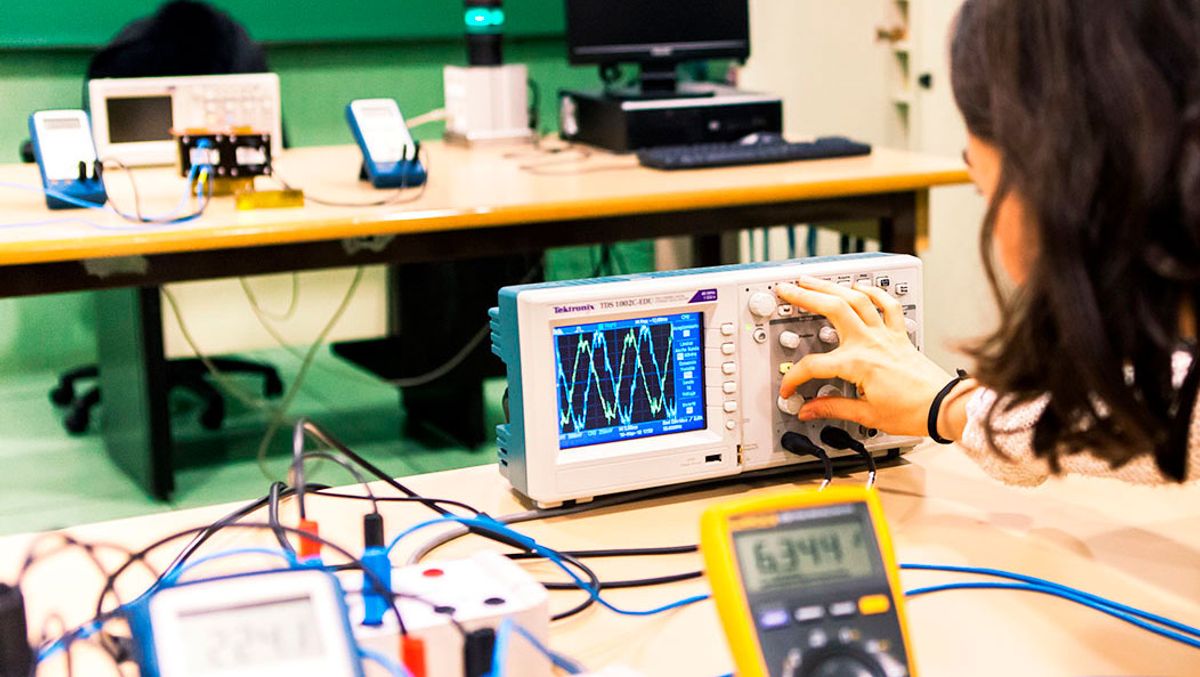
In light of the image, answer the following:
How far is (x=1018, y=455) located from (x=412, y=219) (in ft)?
4.41

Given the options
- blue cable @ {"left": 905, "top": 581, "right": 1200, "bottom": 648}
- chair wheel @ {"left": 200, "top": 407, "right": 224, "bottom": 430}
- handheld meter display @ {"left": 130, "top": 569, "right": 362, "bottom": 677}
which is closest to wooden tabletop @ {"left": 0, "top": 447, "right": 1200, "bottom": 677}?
blue cable @ {"left": 905, "top": 581, "right": 1200, "bottom": 648}

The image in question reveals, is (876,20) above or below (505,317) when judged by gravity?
above

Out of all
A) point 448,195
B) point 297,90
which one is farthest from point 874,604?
point 297,90

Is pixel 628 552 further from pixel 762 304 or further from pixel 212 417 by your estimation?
pixel 212 417

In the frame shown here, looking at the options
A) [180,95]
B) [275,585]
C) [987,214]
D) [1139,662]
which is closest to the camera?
[275,585]

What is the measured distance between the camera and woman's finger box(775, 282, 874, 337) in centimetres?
127

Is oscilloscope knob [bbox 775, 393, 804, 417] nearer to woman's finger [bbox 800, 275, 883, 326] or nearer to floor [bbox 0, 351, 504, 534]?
woman's finger [bbox 800, 275, 883, 326]

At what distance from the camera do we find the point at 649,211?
2.51 m

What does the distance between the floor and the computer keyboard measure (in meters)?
0.79

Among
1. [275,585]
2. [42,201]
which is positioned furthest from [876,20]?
[275,585]

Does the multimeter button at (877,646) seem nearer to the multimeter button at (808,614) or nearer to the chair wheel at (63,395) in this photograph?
the multimeter button at (808,614)

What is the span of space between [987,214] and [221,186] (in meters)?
1.87

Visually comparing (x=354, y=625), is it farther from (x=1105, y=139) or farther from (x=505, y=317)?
(x=1105, y=139)

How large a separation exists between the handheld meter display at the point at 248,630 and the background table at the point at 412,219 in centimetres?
149
